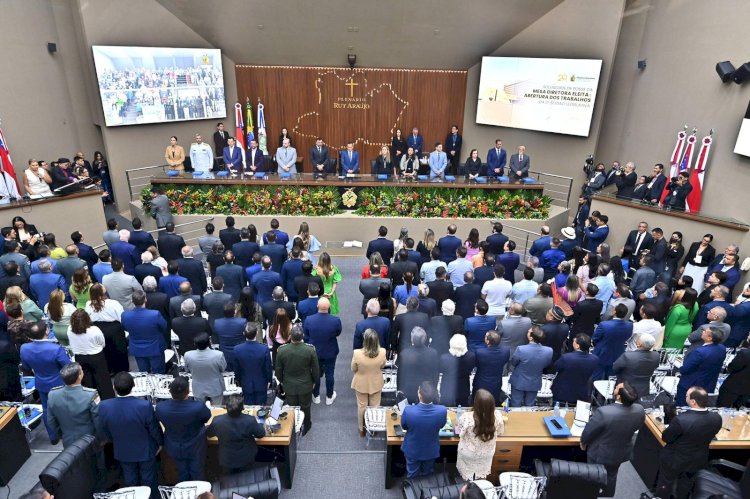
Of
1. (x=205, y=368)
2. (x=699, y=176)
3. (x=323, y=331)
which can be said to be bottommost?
(x=205, y=368)

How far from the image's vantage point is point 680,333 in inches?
247

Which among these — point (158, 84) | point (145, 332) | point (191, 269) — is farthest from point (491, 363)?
point (158, 84)

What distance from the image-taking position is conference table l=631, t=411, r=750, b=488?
16.0 feet

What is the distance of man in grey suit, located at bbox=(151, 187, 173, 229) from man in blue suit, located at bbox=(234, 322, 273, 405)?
20.6ft

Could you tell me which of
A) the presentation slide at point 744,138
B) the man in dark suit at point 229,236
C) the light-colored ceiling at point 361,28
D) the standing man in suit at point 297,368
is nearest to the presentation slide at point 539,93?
the light-colored ceiling at point 361,28

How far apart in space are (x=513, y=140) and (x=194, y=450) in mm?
12787

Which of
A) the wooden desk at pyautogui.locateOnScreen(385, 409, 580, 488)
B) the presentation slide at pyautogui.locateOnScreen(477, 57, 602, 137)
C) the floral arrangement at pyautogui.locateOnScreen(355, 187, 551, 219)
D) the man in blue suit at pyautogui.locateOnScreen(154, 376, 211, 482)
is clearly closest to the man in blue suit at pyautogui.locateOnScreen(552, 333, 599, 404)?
the wooden desk at pyautogui.locateOnScreen(385, 409, 580, 488)

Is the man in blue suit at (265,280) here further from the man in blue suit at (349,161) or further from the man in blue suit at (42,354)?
the man in blue suit at (349,161)

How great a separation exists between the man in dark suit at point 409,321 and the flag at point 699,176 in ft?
23.4

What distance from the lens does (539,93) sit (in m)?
13.5

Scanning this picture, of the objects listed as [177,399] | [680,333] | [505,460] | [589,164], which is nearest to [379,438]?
[505,460]

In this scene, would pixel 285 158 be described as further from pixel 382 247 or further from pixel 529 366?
pixel 529 366

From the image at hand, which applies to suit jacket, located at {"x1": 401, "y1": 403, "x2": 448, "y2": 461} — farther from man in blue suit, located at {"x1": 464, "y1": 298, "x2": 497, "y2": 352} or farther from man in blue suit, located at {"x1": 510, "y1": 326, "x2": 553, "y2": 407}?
man in blue suit, located at {"x1": 464, "y1": 298, "x2": 497, "y2": 352}

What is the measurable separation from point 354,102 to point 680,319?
459 inches
